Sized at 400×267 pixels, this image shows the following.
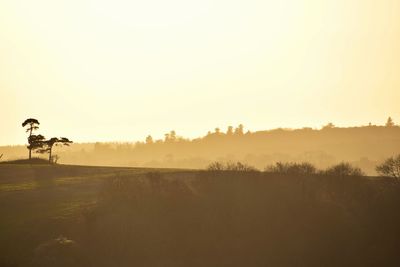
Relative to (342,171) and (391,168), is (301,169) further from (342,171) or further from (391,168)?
(391,168)

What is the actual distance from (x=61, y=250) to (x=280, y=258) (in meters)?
32.4

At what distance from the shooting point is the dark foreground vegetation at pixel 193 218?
7075 cm

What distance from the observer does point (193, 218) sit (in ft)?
280

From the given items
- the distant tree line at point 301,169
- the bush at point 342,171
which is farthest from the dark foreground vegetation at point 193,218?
the bush at point 342,171

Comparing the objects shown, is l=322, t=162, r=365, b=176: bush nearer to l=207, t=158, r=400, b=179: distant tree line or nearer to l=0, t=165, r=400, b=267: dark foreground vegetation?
l=207, t=158, r=400, b=179: distant tree line

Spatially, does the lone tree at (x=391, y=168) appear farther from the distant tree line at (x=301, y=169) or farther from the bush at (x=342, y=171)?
the bush at (x=342, y=171)

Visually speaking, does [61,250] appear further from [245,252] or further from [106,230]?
[245,252]

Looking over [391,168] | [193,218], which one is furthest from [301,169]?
[193,218]

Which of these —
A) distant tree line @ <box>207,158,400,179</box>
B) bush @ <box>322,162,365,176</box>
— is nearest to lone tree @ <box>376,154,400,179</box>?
distant tree line @ <box>207,158,400,179</box>

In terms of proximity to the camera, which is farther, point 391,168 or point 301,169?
point 391,168

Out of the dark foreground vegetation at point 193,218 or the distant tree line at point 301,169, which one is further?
the distant tree line at point 301,169

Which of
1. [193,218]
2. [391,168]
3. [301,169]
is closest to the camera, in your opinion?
[193,218]

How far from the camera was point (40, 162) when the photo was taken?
110375 millimetres

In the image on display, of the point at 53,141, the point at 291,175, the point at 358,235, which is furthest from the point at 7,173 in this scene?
the point at 358,235
